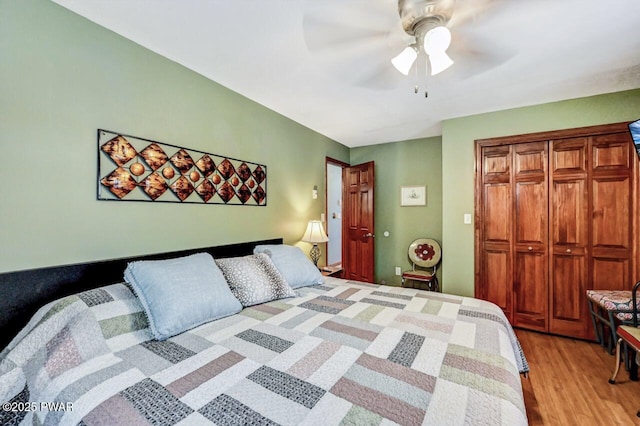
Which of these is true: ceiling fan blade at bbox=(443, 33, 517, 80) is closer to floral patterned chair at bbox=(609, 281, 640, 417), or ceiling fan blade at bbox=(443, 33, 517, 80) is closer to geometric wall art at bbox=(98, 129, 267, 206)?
floral patterned chair at bbox=(609, 281, 640, 417)

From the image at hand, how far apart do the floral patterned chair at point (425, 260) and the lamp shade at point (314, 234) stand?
4.61ft

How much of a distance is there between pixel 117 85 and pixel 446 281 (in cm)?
364

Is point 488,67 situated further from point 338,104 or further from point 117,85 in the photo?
point 117,85

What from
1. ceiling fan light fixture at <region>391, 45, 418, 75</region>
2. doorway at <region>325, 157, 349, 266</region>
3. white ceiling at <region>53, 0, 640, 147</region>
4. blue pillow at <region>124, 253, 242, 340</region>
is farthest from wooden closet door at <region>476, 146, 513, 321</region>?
doorway at <region>325, 157, 349, 266</region>

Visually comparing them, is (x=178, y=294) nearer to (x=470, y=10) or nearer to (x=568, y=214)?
(x=470, y=10)

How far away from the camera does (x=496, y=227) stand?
3.10 meters

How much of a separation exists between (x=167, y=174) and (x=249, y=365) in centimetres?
151

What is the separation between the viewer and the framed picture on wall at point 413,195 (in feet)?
13.6

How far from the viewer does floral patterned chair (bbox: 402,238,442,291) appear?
3744mm

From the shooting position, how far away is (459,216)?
127 inches

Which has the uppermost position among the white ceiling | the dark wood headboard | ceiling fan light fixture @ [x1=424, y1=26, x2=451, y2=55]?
the white ceiling

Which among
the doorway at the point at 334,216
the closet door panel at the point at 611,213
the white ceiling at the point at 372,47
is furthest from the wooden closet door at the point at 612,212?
the doorway at the point at 334,216

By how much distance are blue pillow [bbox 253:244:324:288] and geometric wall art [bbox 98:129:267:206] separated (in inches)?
23.1

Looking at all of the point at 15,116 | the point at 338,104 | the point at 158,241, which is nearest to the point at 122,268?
the point at 158,241
